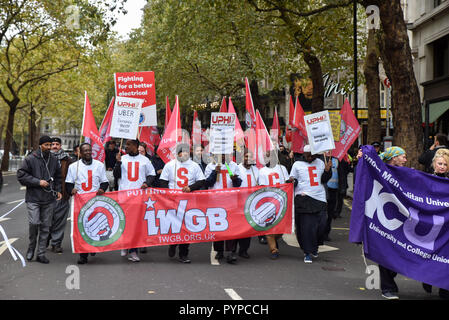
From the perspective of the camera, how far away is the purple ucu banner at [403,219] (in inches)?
243

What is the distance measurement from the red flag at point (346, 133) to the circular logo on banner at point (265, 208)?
3.06 m

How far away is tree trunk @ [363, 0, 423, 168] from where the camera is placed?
1141 cm

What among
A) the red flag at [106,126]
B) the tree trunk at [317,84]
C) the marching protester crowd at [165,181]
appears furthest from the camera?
the tree trunk at [317,84]

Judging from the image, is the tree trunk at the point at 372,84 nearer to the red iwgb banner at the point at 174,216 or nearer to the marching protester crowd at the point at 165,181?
the marching protester crowd at the point at 165,181

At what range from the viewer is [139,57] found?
29062 mm

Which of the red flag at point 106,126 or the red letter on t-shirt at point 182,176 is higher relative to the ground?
the red flag at point 106,126

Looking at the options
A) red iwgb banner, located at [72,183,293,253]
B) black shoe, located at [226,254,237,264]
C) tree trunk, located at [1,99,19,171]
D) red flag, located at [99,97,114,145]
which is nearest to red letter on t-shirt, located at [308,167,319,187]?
red iwgb banner, located at [72,183,293,253]

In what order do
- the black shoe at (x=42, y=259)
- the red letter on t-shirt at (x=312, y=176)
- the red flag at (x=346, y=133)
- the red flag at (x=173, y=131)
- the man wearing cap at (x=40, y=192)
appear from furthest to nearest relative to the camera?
the red flag at (x=346, y=133) → the red flag at (x=173, y=131) → the red letter on t-shirt at (x=312, y=176) → the man wearing cap at (x=40, y=192) → the black shoe at (x=42, y=259)

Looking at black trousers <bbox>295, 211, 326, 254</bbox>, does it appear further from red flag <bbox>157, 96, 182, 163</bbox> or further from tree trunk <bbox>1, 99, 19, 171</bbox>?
tree trunk <bbox>1, 99, 19, 171</bbox>

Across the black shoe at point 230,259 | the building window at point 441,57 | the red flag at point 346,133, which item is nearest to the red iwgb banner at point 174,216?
the black shoe at point 230,259

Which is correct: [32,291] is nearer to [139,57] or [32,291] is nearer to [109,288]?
[109,288]

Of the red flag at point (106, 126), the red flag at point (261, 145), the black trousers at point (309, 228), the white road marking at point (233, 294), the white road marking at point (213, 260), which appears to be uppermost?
the red flag at point (106, 126)

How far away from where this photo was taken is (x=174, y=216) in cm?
857

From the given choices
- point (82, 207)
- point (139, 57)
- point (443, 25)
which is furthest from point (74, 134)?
point (82, 207)
